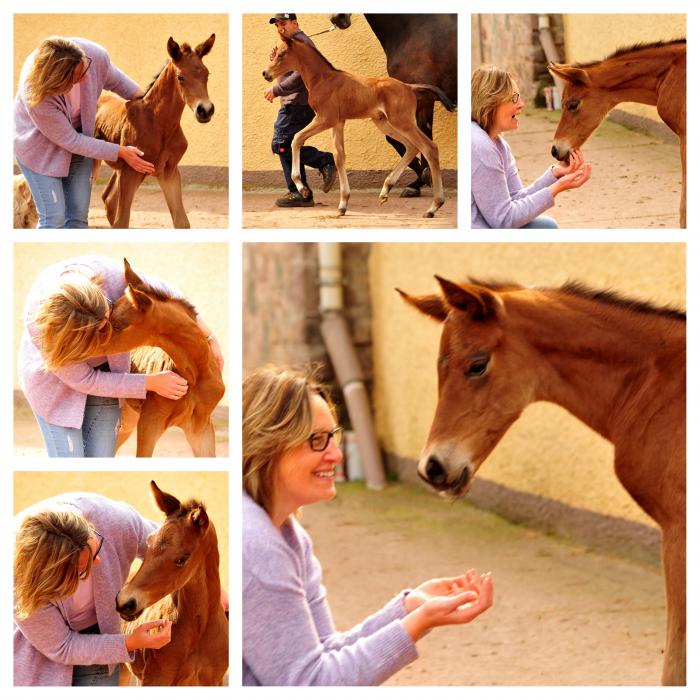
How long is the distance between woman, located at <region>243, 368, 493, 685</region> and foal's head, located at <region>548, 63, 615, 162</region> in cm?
98

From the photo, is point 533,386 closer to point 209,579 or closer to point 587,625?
point 209,579

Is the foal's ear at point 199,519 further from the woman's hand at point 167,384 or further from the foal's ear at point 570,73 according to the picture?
the foal's ear at point 570,73

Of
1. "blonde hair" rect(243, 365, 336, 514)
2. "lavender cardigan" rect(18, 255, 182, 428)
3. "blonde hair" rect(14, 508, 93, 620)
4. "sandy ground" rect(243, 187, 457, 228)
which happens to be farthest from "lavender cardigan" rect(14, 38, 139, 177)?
"blonde hair" rect(14, 508, 93, 620)

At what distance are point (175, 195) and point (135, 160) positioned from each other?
142 mm

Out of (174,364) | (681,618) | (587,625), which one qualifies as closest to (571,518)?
(587,625)

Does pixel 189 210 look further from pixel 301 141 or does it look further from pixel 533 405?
pixel 533 405

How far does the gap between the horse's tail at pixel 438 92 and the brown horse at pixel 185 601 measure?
126 cm

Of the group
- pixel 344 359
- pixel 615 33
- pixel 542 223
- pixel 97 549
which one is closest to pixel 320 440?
pixel 97 549

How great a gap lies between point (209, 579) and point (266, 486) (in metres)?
0.43

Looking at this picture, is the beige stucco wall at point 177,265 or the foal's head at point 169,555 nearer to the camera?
the foal's head at point 169,555

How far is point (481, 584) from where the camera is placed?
9.53 ft

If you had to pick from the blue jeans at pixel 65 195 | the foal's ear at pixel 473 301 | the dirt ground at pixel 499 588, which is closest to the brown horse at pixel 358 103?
the foal's ear at pixel 473 301

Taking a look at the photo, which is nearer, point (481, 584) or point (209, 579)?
point (481, 584)

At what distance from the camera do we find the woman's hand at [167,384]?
3.18 meters
